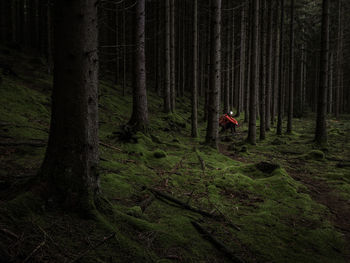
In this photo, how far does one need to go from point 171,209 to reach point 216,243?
109 cm

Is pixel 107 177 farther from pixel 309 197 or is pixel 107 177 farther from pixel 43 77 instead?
pixel 43 77

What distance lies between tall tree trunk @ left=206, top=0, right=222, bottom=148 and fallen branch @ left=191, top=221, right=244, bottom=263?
Result: 20.9 feet

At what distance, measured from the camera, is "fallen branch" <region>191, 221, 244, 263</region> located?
10.1 ft

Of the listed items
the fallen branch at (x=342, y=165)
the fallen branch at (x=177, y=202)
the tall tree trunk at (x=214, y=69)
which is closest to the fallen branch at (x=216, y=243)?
the fallen branch at (x=177, y=202)

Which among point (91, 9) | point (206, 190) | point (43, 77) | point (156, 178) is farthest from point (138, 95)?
point (43, 77)

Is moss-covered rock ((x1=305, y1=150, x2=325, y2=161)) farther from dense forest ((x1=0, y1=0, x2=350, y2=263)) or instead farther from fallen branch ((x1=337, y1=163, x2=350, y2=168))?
fallen branch ((x1=337, y1=163, x2=350, y2=168))

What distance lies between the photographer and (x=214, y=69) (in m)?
9.37

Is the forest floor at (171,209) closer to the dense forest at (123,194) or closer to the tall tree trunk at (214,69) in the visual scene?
the dense forest at (123,194)

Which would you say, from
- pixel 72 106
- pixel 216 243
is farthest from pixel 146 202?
pixel 72 106

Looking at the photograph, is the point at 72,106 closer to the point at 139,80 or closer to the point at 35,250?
the point at 35,250

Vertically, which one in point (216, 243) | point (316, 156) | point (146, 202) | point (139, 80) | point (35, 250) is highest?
point (139, 80)

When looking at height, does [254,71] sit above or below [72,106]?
above

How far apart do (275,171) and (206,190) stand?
7.70 ft

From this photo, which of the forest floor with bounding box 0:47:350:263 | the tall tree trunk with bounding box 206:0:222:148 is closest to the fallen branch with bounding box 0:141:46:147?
the forest floor with bounding box 0:47:350:263
